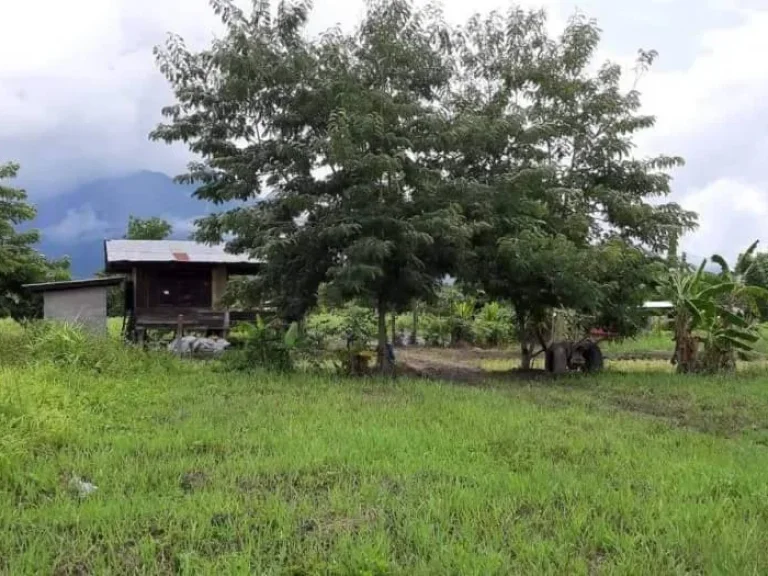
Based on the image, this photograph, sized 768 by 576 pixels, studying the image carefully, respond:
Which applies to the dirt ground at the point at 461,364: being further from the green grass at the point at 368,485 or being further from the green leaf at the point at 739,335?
the green grass at the point at 368,485

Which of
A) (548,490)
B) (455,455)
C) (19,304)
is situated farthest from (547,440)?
(19,304)

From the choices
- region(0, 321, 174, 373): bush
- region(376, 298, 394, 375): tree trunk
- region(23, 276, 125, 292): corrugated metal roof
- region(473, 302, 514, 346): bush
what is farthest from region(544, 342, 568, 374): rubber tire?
region(23, 276, 125, 292): corrugated metal roof

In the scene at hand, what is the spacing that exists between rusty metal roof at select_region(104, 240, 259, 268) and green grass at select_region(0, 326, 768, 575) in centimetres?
980

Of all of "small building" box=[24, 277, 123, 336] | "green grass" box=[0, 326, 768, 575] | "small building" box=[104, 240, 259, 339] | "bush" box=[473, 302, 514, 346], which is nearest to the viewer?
"green grass" box=[0, 326, 768, 575]

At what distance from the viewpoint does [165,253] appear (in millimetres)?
18125

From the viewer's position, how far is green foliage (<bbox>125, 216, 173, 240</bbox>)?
30.5m

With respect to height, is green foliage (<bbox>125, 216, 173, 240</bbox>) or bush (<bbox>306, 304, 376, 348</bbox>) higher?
green foliage (<bbox>125, 216, 173, 240</bbox>)

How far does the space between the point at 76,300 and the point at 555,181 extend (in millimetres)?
10694

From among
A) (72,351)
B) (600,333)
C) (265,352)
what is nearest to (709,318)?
(600,333)

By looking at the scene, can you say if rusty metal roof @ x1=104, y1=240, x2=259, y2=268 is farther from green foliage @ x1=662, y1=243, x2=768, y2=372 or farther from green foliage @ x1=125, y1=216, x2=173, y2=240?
green foliage @ x1=125, y1=216, x2=173, y2=240

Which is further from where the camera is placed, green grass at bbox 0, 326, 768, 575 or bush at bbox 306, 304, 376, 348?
bush at bbox 306, 304, 376, 348

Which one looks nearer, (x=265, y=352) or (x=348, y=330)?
(x=265, y=352)

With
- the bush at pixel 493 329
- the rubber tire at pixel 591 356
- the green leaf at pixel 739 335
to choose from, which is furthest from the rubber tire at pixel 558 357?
the bush at pixel 493 329

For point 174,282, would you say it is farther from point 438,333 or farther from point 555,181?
point 555,181
